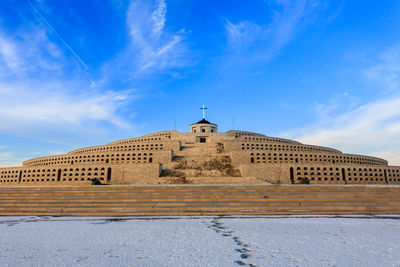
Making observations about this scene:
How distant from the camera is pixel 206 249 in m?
5.73

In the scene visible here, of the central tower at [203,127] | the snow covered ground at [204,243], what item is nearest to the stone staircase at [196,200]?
the snow covered ground at [204,243]

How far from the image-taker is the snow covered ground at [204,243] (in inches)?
194

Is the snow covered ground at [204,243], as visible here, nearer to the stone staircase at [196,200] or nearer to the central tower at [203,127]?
the stone staircase at [196,200]

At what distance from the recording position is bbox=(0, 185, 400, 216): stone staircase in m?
12.0

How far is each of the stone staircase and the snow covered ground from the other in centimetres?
240

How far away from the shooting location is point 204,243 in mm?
6285

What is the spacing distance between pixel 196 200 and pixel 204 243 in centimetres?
649

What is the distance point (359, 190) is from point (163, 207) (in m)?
11.1

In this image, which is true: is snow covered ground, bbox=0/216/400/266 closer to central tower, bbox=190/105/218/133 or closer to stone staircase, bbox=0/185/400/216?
stone staircase, bbox=0/185/400/216

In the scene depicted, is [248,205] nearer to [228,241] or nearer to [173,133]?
[228,241]

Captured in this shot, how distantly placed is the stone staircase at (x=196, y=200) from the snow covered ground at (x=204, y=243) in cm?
240

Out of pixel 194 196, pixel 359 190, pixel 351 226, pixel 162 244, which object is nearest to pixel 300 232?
pixel 351 226

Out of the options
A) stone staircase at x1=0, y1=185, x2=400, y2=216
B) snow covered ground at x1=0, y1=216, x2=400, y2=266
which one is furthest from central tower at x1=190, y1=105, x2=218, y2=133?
snow covered ground at x1=0, y1=216, x2=400, y2=266

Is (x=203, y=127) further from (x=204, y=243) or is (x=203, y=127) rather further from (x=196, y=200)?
(x=204, y=243)
